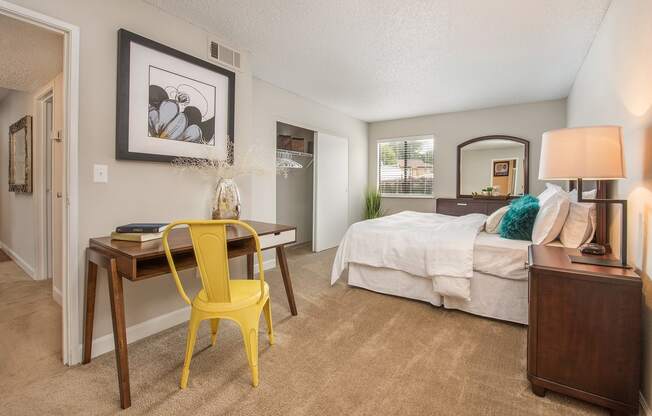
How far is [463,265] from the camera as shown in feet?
8.27

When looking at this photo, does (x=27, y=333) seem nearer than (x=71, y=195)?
No

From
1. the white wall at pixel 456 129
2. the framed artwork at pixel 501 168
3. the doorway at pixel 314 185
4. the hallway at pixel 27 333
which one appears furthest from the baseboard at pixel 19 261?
the framed artwork at pixel 501 168

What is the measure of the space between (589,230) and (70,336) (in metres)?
3.43

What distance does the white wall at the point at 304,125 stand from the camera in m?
3.90

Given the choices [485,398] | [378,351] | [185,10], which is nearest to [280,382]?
[378,351]

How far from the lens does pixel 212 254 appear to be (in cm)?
158

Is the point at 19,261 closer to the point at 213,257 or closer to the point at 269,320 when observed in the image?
the point at 269,320

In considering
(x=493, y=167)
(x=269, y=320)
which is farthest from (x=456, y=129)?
(x=269, y=320)

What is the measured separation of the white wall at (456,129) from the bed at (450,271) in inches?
92.6

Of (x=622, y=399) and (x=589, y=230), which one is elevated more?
(x=589, y=230)

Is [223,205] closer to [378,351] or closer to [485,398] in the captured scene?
[378,351]

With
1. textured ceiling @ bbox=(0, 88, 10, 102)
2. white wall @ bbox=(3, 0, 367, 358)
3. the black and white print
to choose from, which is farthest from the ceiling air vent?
textured ceiling @ bbox=(0, 88, 10, 102)

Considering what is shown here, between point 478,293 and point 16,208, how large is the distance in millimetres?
5657

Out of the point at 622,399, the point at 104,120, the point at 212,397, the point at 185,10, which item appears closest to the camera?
the point at 622,399
